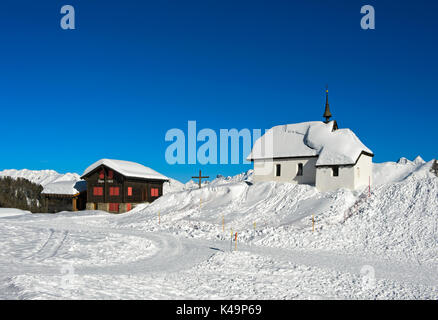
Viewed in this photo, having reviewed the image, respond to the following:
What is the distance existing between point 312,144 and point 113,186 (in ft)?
89.9

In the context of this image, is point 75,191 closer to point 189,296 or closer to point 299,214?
point 299,214

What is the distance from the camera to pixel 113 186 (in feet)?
145

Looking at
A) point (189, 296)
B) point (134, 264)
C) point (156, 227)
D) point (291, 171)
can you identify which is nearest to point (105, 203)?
point (156, 227)

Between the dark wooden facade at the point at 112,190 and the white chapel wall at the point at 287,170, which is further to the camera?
the dark wooden facade at the point at 112,190

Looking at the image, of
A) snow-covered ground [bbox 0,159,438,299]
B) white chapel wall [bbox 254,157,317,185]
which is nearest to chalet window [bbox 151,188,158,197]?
snow-covered ground [bbox 0,159,438,299]

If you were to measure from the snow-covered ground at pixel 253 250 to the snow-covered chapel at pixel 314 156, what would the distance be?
1.94 meters

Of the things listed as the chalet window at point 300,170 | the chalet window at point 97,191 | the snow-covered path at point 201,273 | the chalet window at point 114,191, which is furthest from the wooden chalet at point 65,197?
the chalet window at point 300,170

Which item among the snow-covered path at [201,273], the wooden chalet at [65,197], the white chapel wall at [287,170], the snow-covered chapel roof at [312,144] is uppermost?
the snow-covered chapel roof at [312,144]

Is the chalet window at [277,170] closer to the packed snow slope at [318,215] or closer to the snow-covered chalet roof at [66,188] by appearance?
the packed snow slope at [318,215]

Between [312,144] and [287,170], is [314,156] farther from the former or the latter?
[287,170]

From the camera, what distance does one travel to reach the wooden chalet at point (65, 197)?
47531mm

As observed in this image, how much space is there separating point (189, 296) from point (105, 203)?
36.7 meters

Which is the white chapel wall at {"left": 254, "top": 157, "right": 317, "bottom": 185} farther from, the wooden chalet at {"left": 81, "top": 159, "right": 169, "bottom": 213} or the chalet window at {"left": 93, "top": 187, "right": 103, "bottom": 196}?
the chalet window at {"left": 93, "top": 187, "right": 103, "bottom": 196}

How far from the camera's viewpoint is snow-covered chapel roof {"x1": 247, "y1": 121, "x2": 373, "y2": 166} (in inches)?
1336
